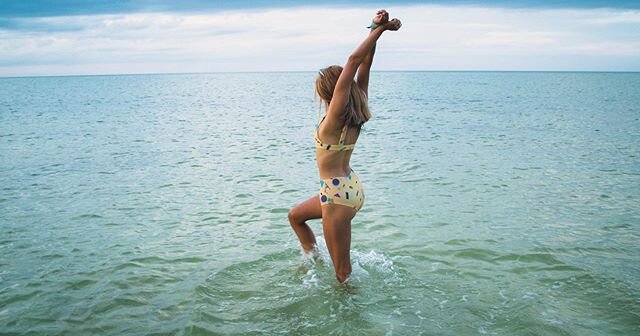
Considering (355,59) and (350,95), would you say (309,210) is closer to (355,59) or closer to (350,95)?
(350,95)

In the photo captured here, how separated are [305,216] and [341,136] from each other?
1.46 meters

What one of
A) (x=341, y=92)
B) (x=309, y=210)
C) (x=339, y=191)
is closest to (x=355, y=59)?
(x=341, y=92)

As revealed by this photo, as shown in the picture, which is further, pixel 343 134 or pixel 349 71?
pixel 343 134

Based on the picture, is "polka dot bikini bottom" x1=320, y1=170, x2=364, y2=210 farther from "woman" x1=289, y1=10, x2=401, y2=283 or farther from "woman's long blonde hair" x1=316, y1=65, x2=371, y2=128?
"woman's long blonde hair" x1=316, y1=65, x2=371, y2=128

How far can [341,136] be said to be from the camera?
5195 mm

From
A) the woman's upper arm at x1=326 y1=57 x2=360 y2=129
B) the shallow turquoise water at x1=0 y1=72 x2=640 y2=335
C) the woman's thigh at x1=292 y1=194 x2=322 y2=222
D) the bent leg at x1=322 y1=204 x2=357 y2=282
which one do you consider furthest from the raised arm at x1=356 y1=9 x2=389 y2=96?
the shallow turquoise water at x1=0 y1=72 x2=640 y2=335

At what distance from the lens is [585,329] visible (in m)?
5.35

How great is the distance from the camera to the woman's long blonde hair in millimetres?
5008

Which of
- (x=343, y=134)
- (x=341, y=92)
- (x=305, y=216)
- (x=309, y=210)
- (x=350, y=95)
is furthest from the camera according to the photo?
(x=305, y=216)

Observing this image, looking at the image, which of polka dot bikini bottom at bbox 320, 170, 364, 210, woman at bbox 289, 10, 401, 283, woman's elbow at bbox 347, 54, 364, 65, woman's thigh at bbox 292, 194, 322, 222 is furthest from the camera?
woman's thigh at bbox 292, 194, 322, 222

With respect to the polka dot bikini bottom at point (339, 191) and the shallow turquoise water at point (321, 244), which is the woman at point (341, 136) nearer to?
the polka dot bikini bottom at point (339, 191)

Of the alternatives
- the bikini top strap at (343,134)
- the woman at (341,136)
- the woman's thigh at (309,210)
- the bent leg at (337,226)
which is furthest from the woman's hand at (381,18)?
the woman's thigh at (309,210)

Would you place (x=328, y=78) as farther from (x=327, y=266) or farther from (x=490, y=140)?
(x=490, y=140)

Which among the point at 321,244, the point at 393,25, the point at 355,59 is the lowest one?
the point at 321,244
